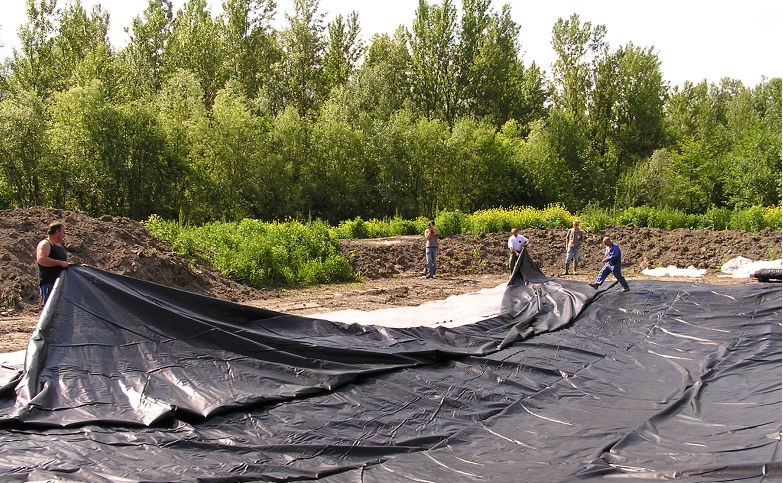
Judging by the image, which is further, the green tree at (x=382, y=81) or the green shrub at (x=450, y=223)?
the green tree at (x=382, y=81)

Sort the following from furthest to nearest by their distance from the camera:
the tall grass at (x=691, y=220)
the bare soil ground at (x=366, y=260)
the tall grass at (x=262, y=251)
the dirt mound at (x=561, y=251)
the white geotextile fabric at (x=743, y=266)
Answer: the tall grass at (x=691, y=220) → the dirt mound at (x=561, y=251) → the white geotextile fabric at (x=743, y=266) → the tall grass at (x=262, y=251) → the bare soil ground at (x=366, y=260)

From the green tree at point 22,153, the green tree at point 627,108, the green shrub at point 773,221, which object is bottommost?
the green shrub at point 773,221

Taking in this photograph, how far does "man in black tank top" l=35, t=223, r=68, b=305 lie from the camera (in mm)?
5934

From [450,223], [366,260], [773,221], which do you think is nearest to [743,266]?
[773,221]

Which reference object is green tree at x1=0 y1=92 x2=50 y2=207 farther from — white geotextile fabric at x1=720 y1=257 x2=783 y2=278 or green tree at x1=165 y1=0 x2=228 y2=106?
white geotextile fabric at x1=720 y1=257 x2=783 y2=278

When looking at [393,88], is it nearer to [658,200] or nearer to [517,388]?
[658,200]

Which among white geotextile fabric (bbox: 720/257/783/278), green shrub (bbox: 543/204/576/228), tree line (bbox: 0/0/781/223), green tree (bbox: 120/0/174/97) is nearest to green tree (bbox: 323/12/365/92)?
tree line (bbox: 0/0/781/223)

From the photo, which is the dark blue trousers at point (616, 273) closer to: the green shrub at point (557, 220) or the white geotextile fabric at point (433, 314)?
the white geotextile fabric at point (433, 314)

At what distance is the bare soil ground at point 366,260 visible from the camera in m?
10.2

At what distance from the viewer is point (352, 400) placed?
5270 millimetres

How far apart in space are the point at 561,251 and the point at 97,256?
1226 centimetres

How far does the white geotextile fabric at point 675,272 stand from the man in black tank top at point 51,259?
1339cm

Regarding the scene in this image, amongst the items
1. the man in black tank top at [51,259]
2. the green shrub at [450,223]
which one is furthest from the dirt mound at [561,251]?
the man in black tank top at [51,259]

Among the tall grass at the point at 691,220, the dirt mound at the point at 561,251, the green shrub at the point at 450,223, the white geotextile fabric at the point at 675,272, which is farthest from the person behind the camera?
the green shrub at the point at 450,223
